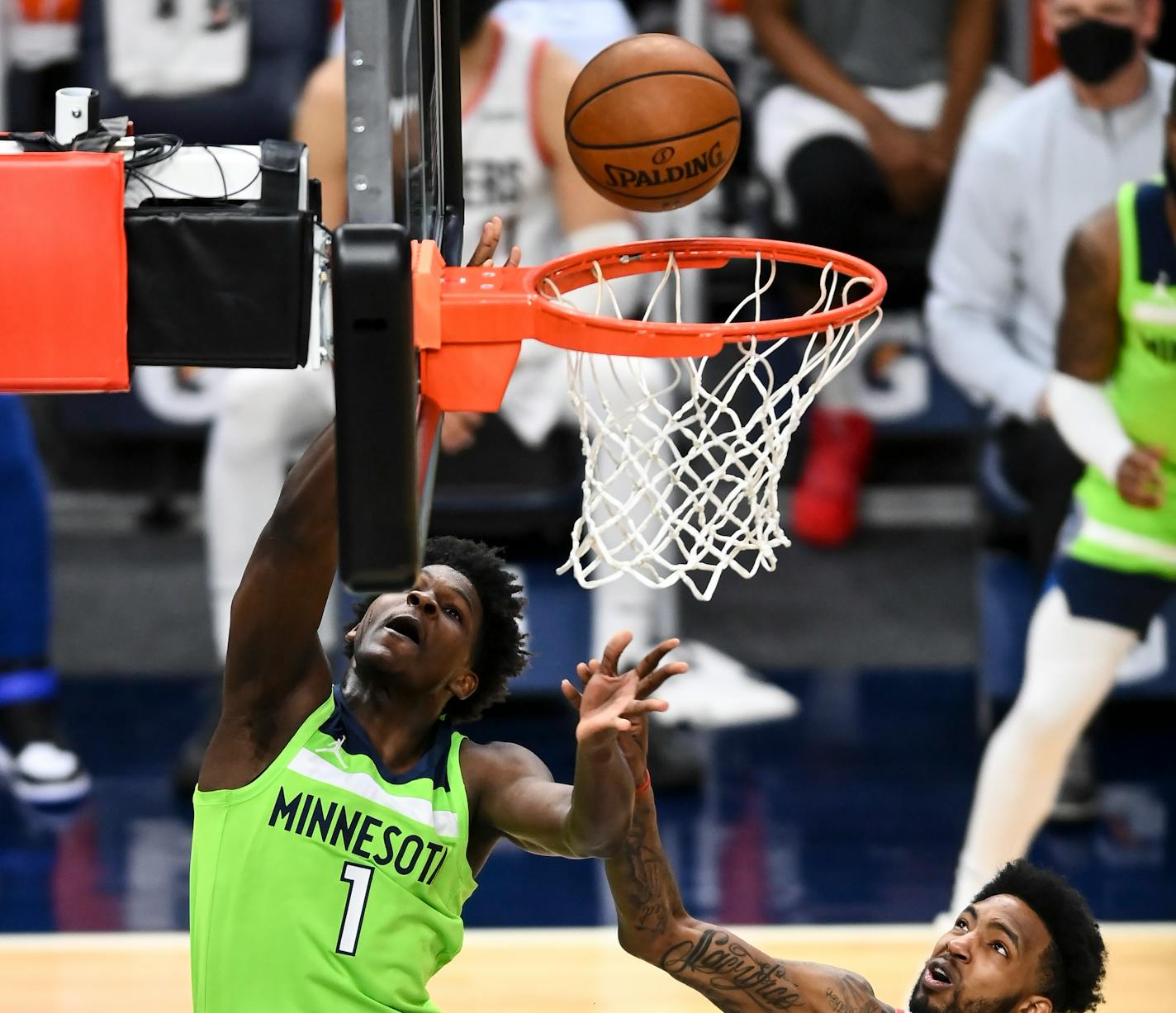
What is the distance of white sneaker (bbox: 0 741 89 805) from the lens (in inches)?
197

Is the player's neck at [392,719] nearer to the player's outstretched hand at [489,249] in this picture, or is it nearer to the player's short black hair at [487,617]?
the player's short black hair at [487,617]

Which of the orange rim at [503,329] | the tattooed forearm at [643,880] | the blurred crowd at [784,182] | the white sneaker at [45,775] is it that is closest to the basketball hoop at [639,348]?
the orange rim at [503,329]

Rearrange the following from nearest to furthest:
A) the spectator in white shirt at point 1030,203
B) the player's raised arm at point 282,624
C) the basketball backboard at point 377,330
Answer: the basketball backboard at point 377,330 < the player's raised arm at point 282,624 < the spectator in white shirt at point 1030,203

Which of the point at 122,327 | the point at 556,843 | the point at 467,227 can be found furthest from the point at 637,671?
the point at 467,227

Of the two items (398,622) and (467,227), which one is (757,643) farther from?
(398,622)

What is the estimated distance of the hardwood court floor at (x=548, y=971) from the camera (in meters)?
3.87

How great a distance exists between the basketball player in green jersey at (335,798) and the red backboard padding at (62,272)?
0.39 meters

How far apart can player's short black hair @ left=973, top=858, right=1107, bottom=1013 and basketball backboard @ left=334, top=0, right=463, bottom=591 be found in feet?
3.89

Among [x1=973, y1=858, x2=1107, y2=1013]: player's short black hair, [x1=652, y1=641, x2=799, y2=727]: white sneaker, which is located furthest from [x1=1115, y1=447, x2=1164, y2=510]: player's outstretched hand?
[x1=652, y1=641, x2=799, y2=727]: white sneaker

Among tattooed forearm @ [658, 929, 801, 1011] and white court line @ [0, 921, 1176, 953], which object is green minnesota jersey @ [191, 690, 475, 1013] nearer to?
tattooed forearm @ [658, 929, 801, 1011]

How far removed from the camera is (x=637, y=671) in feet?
8.28

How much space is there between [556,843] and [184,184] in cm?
97

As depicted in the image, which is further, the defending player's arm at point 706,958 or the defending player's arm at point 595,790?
the defending player's arm at point 706,958

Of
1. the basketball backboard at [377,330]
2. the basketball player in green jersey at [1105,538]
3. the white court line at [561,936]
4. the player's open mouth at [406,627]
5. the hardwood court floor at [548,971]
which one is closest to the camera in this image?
the basketball backboard at [377,330]
